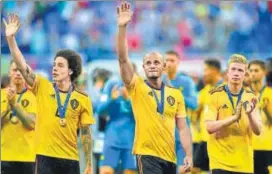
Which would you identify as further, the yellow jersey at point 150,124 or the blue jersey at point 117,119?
the blue jersey at point 117,119

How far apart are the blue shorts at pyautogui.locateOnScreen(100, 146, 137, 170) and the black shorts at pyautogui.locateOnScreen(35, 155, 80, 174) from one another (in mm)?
4729

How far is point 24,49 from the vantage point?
30.4 metres

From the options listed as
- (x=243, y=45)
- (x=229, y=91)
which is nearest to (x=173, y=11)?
(x=243, y=45)

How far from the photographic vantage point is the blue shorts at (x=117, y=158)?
17281mm

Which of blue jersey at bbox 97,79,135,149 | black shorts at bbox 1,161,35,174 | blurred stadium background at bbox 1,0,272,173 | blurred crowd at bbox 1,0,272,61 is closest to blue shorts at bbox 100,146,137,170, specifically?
blue jersey at bbox 97,79,135,149

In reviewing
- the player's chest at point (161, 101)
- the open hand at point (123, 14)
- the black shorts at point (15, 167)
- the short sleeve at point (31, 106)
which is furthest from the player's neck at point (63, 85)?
the black shorts at point (15, 167)

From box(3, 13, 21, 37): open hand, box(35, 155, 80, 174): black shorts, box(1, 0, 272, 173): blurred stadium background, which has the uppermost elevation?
box(1, 0, 272, 173): blurred stadium background

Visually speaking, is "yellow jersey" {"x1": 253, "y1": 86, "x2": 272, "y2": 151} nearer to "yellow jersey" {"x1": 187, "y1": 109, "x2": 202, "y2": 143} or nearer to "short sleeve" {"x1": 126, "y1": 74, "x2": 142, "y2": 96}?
"yellow jersey" {"x1": 187, "y1": 109, "x2": 202, "y2": 143}

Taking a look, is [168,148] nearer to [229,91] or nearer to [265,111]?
[229,91]

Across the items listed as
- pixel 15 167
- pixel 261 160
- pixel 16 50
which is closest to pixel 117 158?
pixel 261 160

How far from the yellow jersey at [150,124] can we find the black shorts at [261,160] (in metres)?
3.33

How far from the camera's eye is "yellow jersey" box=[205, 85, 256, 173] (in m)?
13.1

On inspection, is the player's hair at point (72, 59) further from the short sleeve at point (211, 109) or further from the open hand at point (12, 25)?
the short sleeve at point (211, 109)

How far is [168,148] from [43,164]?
157 cm
